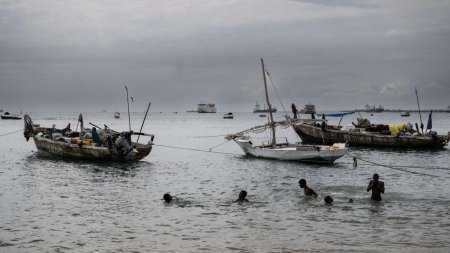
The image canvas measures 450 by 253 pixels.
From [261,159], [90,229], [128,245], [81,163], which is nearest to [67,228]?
[90,229]

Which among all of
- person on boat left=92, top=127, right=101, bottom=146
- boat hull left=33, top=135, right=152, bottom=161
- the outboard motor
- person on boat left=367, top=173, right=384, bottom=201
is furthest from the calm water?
person on boat left=92, top=127, right=101, bottom=146

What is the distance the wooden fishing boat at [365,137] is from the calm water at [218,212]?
15182mm

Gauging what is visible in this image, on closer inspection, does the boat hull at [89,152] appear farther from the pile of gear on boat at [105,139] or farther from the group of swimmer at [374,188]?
the group of swimmer at [374,188]

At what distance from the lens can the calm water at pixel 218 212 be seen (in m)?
14.6

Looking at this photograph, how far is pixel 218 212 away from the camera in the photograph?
753 inches

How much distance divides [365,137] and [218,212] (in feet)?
119

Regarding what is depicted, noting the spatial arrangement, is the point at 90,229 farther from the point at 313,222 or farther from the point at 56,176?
the point at 56,176

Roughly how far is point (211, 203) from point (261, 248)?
24.4 ft

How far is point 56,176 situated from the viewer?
3066 centimetres

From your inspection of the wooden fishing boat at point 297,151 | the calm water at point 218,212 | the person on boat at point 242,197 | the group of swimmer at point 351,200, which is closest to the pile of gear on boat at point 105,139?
the calm water at point 218,212

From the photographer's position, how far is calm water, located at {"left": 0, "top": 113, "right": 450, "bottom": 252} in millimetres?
14594

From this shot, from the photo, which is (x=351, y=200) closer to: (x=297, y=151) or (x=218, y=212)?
(x=218, y=212)

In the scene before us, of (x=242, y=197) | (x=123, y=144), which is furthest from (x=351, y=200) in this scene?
(x=123, y=144)

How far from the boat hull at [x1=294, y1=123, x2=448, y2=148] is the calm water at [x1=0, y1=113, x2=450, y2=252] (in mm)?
15135
